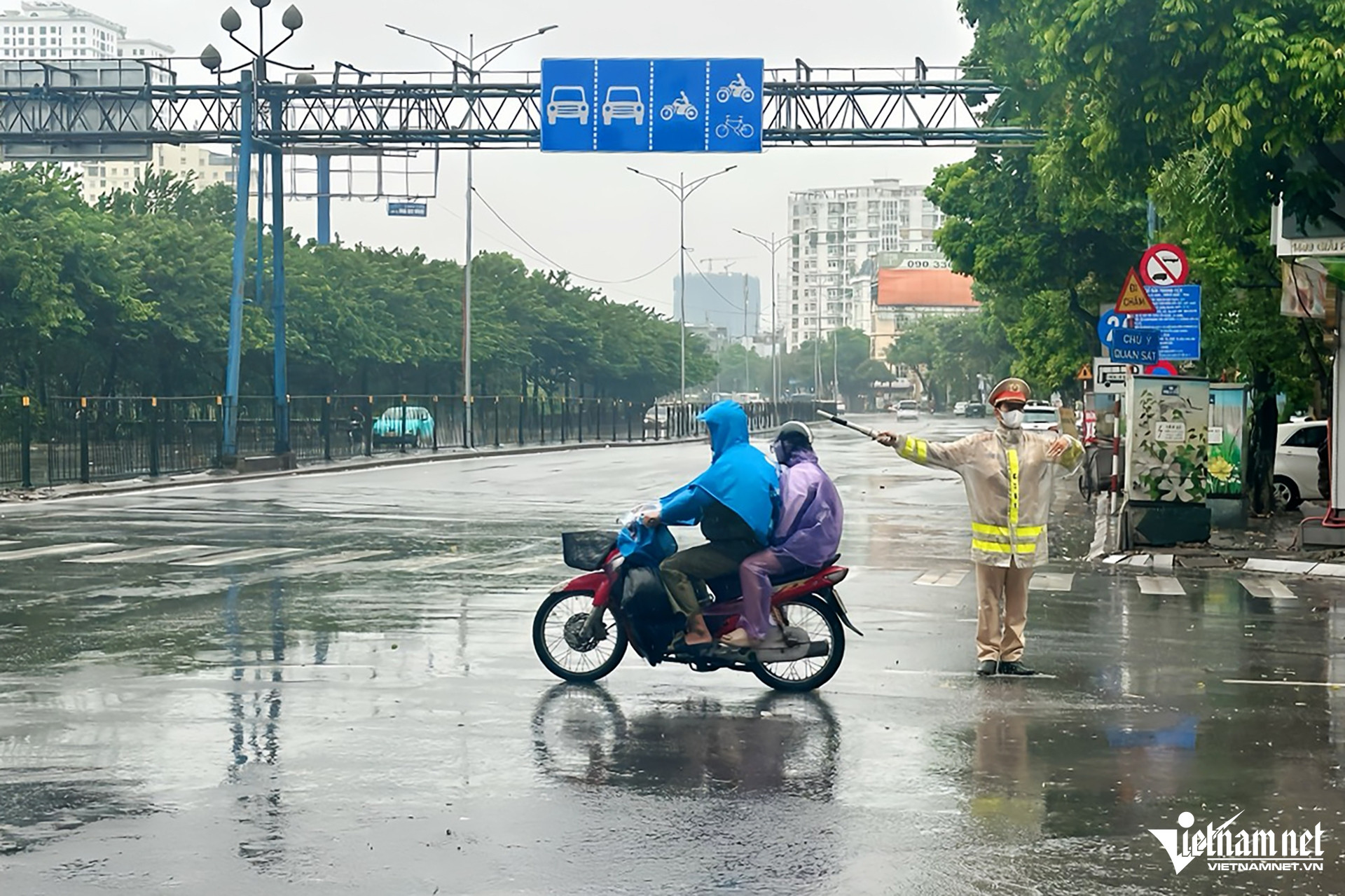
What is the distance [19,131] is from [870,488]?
68.7 ft

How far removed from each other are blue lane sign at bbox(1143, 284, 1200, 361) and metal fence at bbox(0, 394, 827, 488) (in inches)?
783

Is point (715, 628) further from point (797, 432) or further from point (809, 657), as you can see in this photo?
point (797, 432)

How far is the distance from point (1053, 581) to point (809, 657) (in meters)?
8.17

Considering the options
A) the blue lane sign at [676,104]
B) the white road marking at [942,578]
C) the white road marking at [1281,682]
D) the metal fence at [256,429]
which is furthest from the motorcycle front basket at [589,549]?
the blue lane sign at [676,104]

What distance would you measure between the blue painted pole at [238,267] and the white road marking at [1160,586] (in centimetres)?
2674

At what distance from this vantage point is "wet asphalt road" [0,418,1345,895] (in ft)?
22.9

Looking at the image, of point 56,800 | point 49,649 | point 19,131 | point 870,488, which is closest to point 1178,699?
point 56,800

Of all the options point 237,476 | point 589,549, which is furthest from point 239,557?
point 237,476

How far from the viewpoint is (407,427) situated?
192 feet

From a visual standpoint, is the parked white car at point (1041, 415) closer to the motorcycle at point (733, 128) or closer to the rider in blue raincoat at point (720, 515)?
the motorcycle at point (733, 128)

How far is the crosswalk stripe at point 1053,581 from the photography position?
1798 centimetres

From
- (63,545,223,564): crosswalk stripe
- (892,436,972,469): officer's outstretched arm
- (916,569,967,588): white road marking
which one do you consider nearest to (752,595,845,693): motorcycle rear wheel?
(892,436,972,469): officer's outstretched arm

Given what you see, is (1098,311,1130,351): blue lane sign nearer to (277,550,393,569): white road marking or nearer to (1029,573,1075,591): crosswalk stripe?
(1029,573,1075,591): crosswalk stripe

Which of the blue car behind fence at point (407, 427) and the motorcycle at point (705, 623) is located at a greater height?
the blue car behind fence at point (407, 427)
